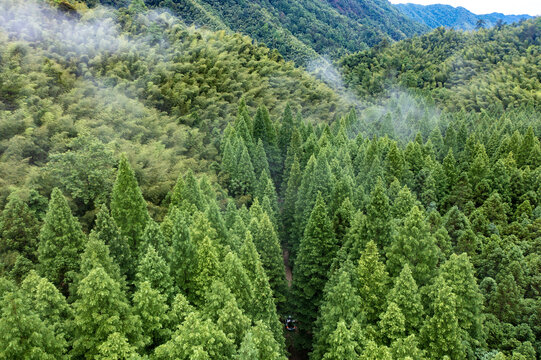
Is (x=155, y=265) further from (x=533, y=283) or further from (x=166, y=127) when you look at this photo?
(x=166, y=127)

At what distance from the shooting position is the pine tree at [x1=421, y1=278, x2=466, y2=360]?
677 inches

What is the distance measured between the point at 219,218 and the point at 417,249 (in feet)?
41.7

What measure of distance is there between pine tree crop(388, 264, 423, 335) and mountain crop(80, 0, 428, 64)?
77.3 m

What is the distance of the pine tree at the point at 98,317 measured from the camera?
46.7 ft

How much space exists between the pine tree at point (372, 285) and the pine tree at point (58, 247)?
15741 mm

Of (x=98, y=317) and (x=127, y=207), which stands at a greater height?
(x=98, y=317)

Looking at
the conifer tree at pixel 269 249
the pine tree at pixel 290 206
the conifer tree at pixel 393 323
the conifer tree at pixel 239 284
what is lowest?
the pine tree at pixel 290 206

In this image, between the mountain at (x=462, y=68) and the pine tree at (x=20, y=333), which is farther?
the mountain at (x=462, y=68)

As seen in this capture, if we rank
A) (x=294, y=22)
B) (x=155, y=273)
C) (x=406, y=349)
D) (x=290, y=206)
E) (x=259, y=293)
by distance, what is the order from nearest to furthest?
(x=406, y=349)
(x=155, y=273)
(x=259, y=293)
(x=290, y=206)
(x=294, y=22)

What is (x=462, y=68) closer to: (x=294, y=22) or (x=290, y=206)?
(x=294, y=22)

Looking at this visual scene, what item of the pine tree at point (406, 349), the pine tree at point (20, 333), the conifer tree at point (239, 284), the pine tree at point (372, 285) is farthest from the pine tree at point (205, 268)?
the pine tree at point (406, 349)

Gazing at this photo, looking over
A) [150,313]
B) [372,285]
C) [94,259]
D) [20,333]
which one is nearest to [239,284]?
[150,313]

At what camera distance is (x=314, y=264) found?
27188mm

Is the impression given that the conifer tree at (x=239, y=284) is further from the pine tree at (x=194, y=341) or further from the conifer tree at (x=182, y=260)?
the pine tree at (x=194, y=341)
